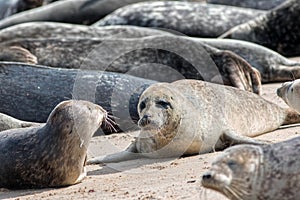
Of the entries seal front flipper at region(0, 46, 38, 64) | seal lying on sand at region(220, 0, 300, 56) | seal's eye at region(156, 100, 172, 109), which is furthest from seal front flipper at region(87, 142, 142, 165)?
seal lying on sand at region(220, 0, 300, 56)

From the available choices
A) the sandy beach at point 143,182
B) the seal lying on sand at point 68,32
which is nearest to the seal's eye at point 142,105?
the sandy beach at point 143,182

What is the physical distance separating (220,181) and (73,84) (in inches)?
172

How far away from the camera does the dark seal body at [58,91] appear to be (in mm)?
7441

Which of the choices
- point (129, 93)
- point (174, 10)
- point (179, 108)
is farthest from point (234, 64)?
point (174, 10)

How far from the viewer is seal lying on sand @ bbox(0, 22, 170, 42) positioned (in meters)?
10.7

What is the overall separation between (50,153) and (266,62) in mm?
4624

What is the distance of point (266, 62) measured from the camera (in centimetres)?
954

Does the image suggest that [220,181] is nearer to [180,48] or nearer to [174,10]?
[180,48]

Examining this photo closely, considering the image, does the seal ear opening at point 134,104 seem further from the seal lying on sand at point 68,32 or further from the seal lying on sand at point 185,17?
the seal lying on sand at point 185,17

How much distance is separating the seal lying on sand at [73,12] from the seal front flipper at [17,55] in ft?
12.3

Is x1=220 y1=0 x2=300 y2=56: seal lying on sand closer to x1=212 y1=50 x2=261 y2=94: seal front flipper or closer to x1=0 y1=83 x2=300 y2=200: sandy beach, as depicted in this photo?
x1=212 y1=50 x2=261 y2=94: seal front flipper

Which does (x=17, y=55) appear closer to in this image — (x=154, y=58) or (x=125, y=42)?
(x=125, y=42)

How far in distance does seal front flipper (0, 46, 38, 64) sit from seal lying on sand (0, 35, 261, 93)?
0.13 metres

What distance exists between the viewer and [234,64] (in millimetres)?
8734
